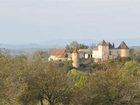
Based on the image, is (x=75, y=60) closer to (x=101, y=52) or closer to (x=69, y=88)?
(x=101, y=52)

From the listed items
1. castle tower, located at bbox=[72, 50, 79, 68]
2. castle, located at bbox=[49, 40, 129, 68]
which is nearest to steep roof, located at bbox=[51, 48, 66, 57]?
castle, located at bbox=[49, 40, 129, 68]

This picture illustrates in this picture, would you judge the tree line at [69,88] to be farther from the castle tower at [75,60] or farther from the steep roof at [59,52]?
the steep roof at [59,52]

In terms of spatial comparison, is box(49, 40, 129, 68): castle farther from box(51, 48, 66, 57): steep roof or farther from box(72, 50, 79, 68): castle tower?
box(72, 50, 79, 68): castle tower

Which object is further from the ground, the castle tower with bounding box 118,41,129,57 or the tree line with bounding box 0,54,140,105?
the castle tower with bounding box 118,41,129,57

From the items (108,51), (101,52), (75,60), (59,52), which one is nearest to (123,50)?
(108,51)

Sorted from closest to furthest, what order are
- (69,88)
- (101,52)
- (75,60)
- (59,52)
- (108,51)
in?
(69,88) < (75,60) < (101,52) < (108,51) < (59,52)

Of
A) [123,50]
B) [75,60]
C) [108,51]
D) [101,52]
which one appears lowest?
[75,60]

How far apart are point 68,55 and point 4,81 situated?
3313 inches

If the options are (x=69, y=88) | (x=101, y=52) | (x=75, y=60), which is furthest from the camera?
(x=101, y=52)

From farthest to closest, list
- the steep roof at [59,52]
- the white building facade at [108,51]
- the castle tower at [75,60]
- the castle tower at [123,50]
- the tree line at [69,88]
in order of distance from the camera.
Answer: the steep roof at [59,52] < the white building facade at [108,51] < the castle tower at [123,50] < the castle tower at [75,60] < the tree line at [69,88]

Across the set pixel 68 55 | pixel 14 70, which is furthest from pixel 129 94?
pixel 68 55

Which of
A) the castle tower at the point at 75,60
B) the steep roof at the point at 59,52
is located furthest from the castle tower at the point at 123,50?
the steep roof at the point at 59,52

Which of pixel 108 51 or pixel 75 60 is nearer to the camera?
pixel 75 60

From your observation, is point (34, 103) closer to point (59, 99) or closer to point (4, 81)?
point (59, 99)
